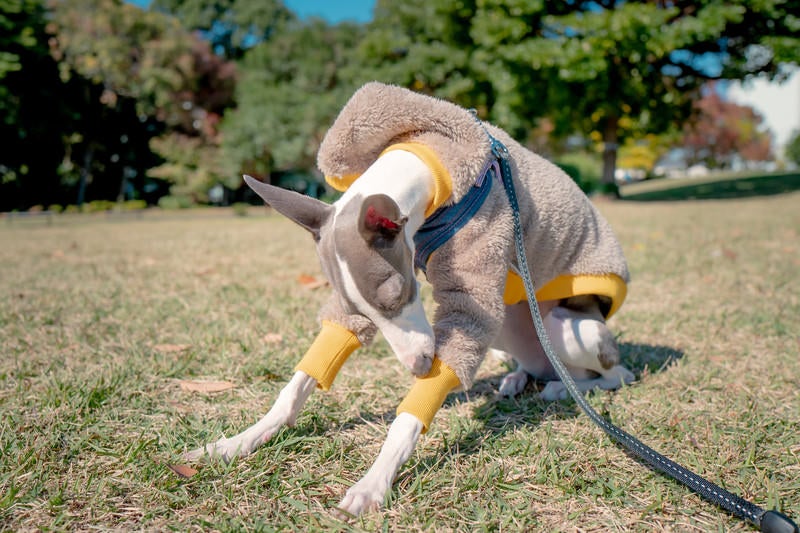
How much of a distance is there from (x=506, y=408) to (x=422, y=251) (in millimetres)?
852

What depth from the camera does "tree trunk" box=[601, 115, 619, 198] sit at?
16562mm

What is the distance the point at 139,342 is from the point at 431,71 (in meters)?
17.1

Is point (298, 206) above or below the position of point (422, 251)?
above

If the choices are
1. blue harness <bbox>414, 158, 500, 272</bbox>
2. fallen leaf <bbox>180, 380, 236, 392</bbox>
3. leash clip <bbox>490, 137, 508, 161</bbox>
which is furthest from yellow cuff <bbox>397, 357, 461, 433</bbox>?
fallen leaf <bbox>180, 380, 236, 392</bbox>

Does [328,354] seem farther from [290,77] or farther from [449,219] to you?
[290,77]

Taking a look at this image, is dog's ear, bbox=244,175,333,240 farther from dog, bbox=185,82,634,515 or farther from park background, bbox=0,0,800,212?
park background, bbox=0,0,800,212

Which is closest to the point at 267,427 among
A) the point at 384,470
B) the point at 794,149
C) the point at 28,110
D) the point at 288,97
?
the point at 384,470

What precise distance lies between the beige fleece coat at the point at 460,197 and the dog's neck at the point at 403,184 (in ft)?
0.30

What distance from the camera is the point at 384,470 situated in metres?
1.57

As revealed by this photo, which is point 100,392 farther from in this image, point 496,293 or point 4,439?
point 496,293

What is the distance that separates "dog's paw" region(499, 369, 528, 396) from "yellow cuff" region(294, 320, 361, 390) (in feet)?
2.90

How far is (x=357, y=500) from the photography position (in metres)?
1.49

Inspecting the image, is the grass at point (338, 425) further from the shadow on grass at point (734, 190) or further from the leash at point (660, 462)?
the shadow on grass at point (734, 190)

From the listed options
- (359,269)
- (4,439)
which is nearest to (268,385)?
(4,439)
